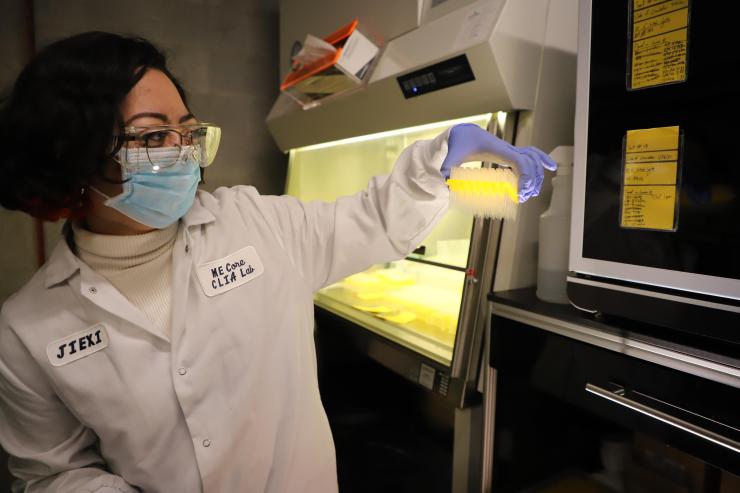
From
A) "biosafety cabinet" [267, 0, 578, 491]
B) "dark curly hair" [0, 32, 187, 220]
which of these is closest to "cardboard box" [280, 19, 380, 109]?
"biosafety cabinet" [267, 0, 578, 491]

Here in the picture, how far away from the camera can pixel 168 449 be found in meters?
0.96

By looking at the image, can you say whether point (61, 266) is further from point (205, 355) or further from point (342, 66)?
point (342, 66)

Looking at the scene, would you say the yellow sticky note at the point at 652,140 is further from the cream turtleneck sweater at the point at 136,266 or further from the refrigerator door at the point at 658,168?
the cream turtleneck sweater at the point at 136,266

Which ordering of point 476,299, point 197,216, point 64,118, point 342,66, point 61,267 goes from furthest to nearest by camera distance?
point 342,66
point 476,299
point 197,216
point 61,267
point 64,118

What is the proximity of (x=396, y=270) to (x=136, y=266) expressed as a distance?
1.57m

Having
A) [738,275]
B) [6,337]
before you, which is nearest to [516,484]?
[738,275]

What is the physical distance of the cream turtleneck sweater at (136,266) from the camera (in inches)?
38.6

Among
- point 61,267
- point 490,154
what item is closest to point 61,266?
point 61,267

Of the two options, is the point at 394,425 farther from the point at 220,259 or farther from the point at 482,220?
the point at 220,259

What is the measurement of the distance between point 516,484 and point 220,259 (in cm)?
122

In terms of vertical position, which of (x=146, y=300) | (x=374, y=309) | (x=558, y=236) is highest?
(x=558, y=236)

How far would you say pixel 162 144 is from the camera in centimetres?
93

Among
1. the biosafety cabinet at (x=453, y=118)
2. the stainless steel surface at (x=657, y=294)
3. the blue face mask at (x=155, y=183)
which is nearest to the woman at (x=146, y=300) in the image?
the blue face mask at (x=155, y=183)

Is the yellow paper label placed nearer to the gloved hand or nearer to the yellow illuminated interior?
the gloved hand
